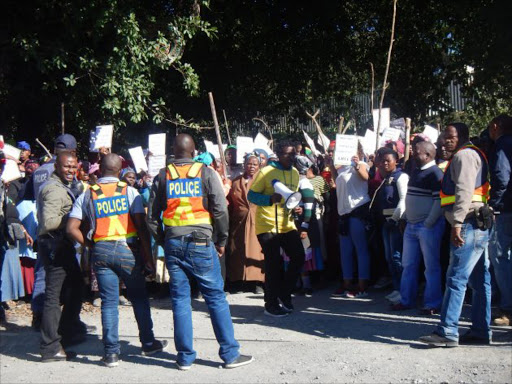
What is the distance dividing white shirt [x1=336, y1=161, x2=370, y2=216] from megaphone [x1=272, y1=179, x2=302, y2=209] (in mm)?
1421

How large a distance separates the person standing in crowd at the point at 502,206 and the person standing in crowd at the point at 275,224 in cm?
223

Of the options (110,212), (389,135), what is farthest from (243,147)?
(110,212)

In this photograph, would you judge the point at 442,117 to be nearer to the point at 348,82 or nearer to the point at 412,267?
the point at 348,82

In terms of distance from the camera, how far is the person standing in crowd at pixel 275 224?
829 cm

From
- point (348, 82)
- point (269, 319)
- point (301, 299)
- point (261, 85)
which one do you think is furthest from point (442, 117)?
point (269, 319)

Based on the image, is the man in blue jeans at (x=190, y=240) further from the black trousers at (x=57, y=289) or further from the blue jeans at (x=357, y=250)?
the blue jeans at (x=357, y=250)

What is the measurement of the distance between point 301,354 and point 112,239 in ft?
6.48

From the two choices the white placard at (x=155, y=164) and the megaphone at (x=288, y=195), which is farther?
the white placard at (x=155, y=164)

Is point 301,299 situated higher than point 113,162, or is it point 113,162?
point 113,162

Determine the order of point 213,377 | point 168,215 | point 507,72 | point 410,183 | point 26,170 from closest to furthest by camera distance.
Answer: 1. point 213,377
2. point 168,215
3. point 507,72
4. point 410,183
5. point 26,170

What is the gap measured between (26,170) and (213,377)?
5851 mm

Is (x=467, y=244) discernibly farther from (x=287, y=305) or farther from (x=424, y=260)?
(x=287, y=305)

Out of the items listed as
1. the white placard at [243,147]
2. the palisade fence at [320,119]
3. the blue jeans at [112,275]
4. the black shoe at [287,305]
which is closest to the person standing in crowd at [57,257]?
the blue jeans at [112,275]

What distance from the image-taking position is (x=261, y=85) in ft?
67.3
